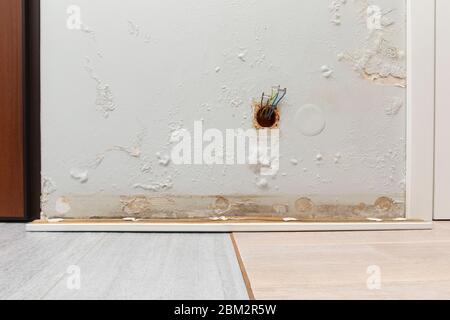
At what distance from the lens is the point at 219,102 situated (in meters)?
1.15

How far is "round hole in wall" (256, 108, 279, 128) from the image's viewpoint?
114cm

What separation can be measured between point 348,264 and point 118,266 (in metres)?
0.48

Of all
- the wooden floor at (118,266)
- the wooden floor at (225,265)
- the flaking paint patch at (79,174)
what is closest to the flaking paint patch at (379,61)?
the wooden floor at (225,265)

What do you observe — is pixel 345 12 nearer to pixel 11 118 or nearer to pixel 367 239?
pixel 367 239

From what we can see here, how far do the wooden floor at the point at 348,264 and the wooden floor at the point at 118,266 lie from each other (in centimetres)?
7

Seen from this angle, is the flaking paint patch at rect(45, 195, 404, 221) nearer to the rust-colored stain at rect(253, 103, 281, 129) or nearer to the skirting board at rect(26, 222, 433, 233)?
the skirting board at rect(26, 222, 433, 233)

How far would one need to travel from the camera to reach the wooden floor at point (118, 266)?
1.99ft

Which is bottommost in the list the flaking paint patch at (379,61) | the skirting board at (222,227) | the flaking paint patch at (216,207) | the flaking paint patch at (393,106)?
the skirting board at (222,227)

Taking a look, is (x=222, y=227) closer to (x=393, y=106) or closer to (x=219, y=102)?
(x=219, y=102)

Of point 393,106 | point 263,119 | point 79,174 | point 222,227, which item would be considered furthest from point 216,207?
point 393,106

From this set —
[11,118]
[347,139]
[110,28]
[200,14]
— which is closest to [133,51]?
[110,28]

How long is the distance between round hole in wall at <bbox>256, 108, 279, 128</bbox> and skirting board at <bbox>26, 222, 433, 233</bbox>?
12.5 inches

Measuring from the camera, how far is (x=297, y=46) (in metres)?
1.15

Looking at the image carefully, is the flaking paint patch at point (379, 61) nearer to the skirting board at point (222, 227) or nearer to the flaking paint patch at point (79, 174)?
the skirting board at point (222, 227)
